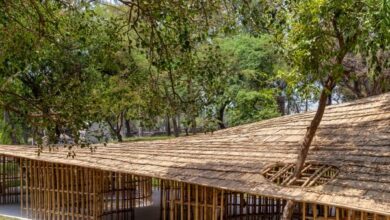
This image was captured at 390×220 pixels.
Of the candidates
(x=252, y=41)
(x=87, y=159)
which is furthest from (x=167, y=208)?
(x=252, y=41)

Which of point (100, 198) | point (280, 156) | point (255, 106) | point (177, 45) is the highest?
point (177, 45)

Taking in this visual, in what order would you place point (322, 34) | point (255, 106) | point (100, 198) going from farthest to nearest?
point (255, 106) < point (100, 198) < point (322, 34)

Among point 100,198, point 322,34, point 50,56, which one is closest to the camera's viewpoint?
point 322,34

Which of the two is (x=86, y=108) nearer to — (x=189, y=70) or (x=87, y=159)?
(x=189, y=70)

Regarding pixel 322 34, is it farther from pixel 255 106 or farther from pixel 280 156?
pixel 255 106

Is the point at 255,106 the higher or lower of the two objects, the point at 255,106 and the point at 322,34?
the lower

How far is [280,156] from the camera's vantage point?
785 centimetres

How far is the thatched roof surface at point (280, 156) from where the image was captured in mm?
6004

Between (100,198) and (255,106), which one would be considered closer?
Result: (100,198)

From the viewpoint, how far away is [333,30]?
19.1ft

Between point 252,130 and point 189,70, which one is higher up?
point 189,70

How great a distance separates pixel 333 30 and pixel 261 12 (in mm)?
862

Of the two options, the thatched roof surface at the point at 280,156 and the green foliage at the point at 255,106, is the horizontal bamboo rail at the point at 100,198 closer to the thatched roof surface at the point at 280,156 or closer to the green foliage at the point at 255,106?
the thatched roof surface at the point at 280,156

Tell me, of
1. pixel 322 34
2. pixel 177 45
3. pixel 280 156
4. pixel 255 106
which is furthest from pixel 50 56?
pixel 255 106
